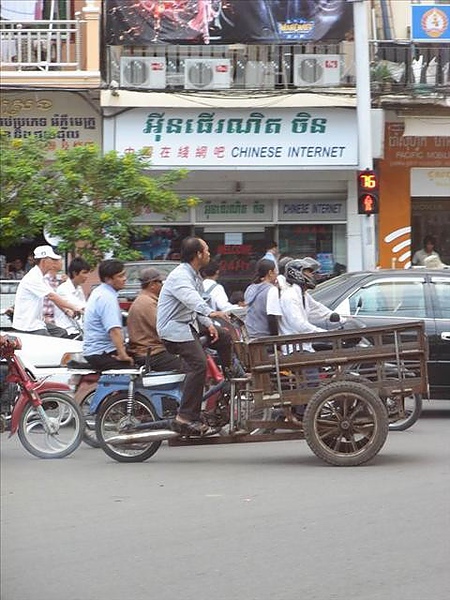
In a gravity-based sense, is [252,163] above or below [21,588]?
above

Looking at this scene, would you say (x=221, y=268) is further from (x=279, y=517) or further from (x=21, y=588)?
(x=21, y=588)

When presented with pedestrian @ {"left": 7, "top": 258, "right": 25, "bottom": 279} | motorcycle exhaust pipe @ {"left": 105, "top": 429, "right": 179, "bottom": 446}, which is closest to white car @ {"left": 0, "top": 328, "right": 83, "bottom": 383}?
motorcycle exhaust pipe @ {"left": 105, "top": 429, "right": 179, "bottom": 446}

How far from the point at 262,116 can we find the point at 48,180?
5.61 meters

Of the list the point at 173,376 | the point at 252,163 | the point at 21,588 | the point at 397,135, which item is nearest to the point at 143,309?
the point at 173,376

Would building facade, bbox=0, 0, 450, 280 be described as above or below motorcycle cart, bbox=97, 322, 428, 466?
above

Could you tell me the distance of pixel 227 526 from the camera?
6898mm

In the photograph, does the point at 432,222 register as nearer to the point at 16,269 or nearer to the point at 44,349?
the point at 16,269

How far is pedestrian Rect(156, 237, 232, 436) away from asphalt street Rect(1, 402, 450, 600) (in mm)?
444

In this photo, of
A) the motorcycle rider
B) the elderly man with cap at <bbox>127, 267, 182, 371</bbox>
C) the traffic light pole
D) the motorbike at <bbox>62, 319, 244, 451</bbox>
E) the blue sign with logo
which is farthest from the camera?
the blue sign with logo

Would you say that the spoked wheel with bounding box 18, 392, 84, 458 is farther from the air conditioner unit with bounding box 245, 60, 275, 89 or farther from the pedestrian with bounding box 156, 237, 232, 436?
the air conditioner unit with bounding box 245, 60, 275, 89

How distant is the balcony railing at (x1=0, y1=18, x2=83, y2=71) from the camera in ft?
64.3

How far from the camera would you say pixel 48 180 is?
1564 centimetres

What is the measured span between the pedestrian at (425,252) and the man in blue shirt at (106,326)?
11774 mm

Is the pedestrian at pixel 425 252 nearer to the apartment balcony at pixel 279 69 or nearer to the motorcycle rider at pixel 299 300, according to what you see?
the apartment balcony at pixel 279 69
